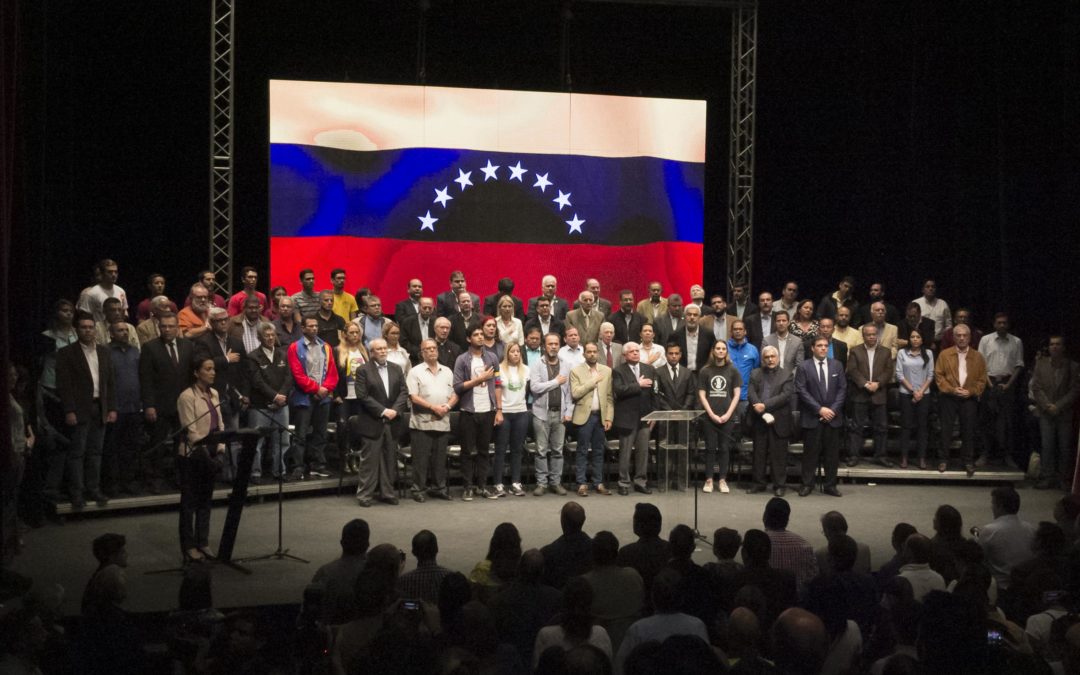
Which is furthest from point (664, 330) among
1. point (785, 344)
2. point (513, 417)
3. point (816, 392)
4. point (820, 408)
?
point (513, 417)

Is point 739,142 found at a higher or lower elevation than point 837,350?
higher

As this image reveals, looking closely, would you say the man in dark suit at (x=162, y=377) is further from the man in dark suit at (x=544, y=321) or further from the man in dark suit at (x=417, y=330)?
the man in dark suit at (x=544, y=321)

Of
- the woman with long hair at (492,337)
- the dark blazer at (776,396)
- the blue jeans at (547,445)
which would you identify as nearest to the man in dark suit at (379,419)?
the woman with long hair at (492,337)

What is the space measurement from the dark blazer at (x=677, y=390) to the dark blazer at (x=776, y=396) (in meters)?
0.57

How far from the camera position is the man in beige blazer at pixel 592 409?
11.8 meters

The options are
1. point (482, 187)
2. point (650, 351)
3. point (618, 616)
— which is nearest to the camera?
point (618, 616)

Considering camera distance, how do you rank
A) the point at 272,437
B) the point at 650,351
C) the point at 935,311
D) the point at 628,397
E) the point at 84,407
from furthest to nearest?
1. the point at 935,311
2. the point at 650,351
3. the point at 628,397
4. the point at 272,437
5. the point at 84,407

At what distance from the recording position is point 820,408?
11938mm

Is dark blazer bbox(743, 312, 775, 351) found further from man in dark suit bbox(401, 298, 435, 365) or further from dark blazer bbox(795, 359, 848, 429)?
man in dark suit bbox(401, 298, 435, 365)

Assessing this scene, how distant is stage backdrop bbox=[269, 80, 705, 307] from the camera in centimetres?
1358

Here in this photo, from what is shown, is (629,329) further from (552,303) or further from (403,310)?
(403,310)

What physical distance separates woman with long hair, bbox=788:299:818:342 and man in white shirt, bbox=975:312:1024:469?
188 cm

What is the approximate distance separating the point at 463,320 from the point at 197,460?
4.41 metres

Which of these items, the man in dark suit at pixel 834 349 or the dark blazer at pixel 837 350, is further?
the dark blazer at pixel 837 350
